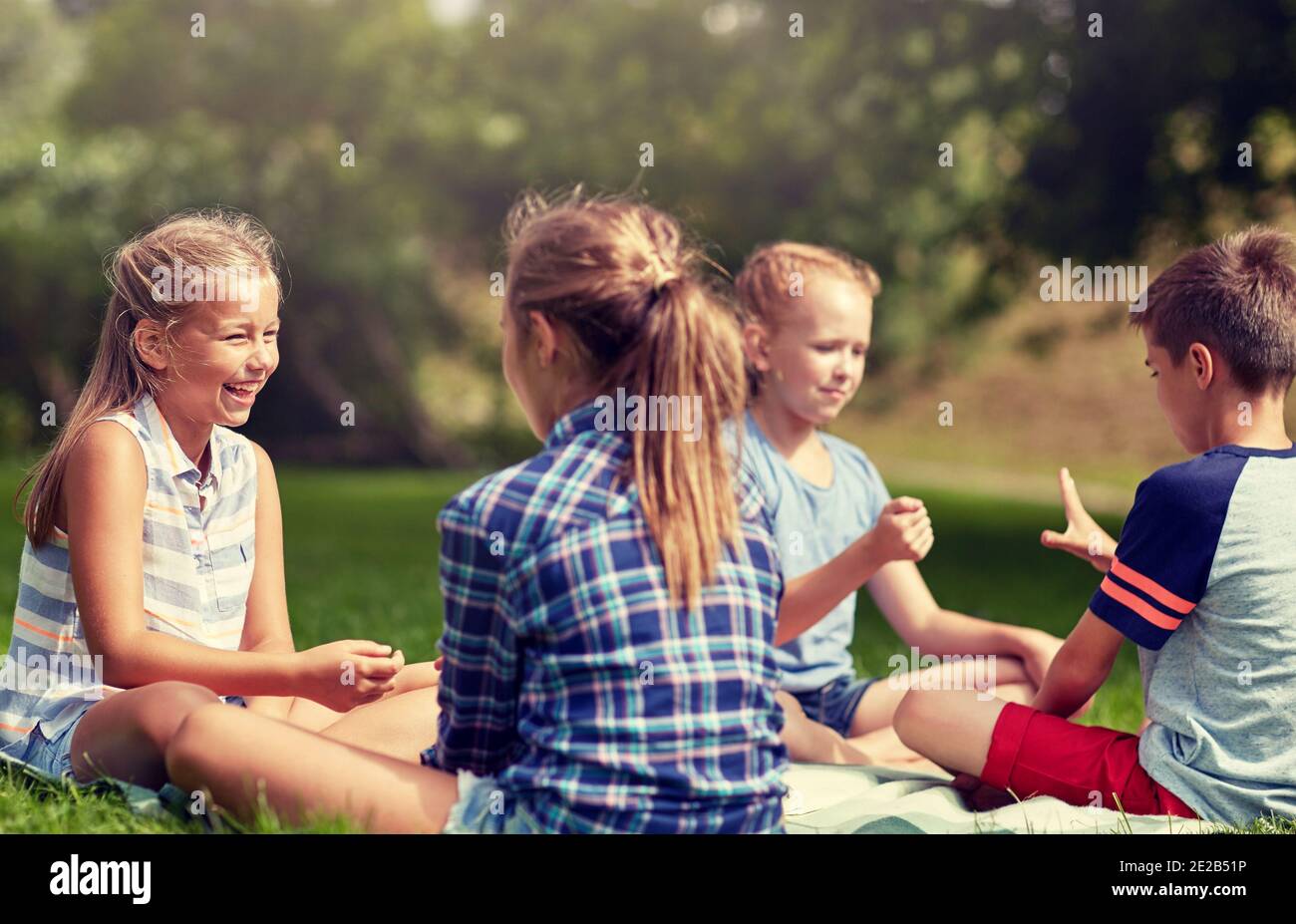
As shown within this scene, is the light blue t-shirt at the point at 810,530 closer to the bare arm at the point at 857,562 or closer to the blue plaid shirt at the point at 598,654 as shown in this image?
the bare arm at the point at 857,562

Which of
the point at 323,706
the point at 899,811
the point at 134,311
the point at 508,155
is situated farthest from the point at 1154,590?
the point at 508,155

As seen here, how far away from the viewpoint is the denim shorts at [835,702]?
3525 mm

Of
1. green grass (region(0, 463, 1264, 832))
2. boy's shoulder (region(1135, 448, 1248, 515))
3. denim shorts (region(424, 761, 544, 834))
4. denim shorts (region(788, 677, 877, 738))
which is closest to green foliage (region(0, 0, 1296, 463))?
green grass (region(0, 463, 1264, 832))

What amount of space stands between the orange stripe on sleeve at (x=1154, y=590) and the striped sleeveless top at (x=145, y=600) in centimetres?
184

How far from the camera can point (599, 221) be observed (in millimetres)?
2246

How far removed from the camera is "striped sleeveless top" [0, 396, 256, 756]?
263cm

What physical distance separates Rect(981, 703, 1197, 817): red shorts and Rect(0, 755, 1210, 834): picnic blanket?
0.17ft

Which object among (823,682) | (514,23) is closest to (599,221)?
(823,682)

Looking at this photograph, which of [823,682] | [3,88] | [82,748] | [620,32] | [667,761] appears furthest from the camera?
[3,88]

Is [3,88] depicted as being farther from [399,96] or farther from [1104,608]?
[1104,608]

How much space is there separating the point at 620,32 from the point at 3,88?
39.4ft

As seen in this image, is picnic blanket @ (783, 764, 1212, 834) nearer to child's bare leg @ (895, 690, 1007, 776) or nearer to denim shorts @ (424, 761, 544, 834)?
child's bare leg @ (895, 690, 1007, 776)

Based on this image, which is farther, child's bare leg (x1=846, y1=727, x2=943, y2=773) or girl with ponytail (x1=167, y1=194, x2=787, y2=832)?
child's bare leg (x1=846, y1=727, x2=943, y2=773)

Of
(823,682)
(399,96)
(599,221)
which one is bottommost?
(823,682)
